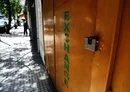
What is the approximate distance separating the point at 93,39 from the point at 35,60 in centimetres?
621

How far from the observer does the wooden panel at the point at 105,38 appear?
1.64 m

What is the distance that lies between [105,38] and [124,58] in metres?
0.27

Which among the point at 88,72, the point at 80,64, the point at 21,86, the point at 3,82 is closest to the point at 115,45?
the point at 88,72

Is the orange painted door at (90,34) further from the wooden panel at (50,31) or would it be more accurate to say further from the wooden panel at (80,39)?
the wooden panel at (50,31)

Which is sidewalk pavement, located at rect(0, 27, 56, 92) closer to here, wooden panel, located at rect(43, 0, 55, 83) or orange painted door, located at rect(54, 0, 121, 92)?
wooden panel, located at rect(43, 0, 55, 83)

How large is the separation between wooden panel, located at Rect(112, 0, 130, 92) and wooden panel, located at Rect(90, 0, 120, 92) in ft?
0.19

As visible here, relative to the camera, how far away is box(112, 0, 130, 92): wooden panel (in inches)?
60.5

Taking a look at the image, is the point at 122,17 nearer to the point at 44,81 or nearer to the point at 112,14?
the point at 112,14

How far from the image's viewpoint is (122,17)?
62.0 inches

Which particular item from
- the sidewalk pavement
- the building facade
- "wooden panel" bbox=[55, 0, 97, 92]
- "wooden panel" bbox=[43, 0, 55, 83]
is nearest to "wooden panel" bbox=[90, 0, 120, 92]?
the building facade

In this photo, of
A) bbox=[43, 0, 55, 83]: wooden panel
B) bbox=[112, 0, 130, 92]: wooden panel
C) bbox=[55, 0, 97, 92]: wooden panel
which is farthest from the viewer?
bbox=[43, 0, 55, 83]: wooden panel

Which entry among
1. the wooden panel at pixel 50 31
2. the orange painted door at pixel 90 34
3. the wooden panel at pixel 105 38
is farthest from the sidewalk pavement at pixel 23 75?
the wooden panel at pixel 105 38

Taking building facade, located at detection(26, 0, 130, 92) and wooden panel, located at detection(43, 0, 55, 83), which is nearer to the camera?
building facade, located at detection(26, 0, 130, 92)

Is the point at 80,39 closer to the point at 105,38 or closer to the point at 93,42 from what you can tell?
the point at 93,42
